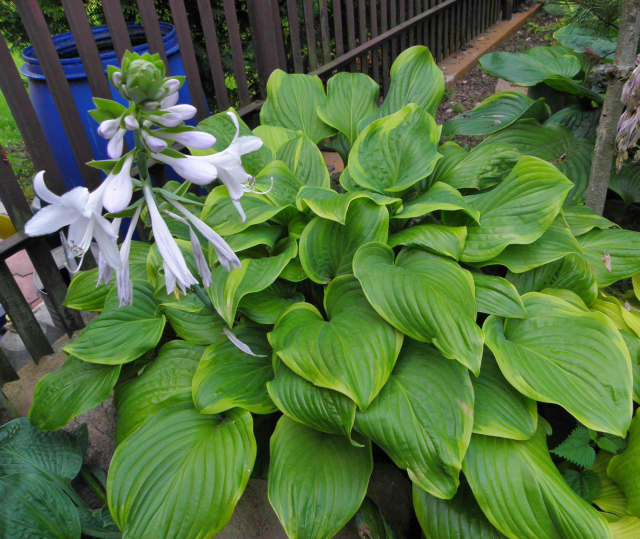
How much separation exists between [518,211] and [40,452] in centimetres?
199

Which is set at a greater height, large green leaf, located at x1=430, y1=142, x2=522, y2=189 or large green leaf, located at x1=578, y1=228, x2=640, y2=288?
large green leaf, located at x1=430, y1=142, x2=522, y2=189

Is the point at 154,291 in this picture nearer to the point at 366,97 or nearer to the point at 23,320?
the point at 23,320

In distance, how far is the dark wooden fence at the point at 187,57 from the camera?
2074mm

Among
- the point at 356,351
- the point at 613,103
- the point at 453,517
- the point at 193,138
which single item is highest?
the point at 193,138

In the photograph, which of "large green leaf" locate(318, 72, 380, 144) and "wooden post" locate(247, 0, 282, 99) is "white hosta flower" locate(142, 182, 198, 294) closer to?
"large green leaf" locate(318, 72, 380, 144)

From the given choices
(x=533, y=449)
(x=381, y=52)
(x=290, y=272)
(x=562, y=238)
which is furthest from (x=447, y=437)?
(x=381, y=52)

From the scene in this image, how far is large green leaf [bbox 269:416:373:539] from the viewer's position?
138cm

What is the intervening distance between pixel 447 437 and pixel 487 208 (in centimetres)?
100

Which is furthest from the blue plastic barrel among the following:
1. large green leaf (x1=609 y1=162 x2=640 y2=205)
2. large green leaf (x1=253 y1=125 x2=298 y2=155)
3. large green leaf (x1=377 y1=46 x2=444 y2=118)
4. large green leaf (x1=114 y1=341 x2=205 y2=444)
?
large green leaf (x1=609 y1=162 x2=640 y2=205)

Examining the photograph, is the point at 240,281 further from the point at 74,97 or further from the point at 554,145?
the point at 554,145

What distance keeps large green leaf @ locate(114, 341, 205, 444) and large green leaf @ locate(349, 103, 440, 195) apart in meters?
1.01

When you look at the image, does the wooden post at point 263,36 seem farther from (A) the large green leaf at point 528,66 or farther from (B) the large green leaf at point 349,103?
→ (A) the large green leaf at point 528,66

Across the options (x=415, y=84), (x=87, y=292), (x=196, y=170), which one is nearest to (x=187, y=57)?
(x=415, y=84)

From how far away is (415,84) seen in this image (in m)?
2.54
